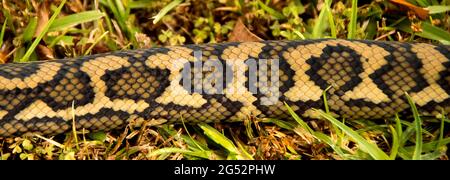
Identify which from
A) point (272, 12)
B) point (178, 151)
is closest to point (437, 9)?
point (272, 12)

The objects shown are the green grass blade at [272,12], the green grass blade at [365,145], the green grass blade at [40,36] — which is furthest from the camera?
the green grass blade at [272,12]

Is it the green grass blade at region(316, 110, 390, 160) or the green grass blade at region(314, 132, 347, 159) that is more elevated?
the green grass blade at region(316, 110, 390, 160)

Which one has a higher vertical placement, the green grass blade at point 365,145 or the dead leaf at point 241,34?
the dead leaf at point 241,34

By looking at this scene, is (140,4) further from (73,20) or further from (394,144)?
(394,144)

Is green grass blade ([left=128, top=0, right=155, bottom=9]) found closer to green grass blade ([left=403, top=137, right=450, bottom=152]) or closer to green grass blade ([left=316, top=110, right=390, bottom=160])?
green grass blade ([left=316, top=110, right=390, bottom=160])

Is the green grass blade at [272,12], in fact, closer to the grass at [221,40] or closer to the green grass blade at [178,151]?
the grass at [221,40]

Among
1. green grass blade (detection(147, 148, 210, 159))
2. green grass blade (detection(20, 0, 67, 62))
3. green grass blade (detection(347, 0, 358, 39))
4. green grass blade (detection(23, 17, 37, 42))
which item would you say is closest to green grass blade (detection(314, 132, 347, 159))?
green grass blade (detection(147, 148, 210, 159))

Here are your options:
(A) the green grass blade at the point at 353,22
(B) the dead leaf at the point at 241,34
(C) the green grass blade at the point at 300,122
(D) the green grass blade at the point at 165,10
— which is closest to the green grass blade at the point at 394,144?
(C) the green grass blade at the point at 300,122
